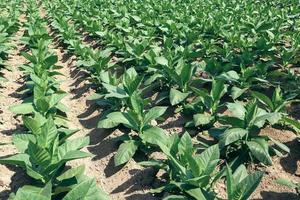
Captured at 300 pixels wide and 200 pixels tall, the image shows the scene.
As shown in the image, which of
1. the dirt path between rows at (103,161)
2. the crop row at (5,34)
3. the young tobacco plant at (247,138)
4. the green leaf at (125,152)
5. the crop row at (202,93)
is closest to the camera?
the crop row at (202,93)

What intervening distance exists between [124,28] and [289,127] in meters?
5.92

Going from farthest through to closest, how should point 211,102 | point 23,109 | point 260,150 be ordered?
point 23,109 < point 211,102 < point 260,150

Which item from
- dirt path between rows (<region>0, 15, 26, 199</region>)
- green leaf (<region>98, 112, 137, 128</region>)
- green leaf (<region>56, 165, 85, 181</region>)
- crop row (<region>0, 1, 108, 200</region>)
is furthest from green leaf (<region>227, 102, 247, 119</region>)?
dirt path between rows (<region>0, 15, 26, 199</region>)

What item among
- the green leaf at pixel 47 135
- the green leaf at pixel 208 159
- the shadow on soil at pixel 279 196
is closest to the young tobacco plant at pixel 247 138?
the shadow on soil at pixel 279 196

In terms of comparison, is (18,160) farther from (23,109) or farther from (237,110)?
(237,110)

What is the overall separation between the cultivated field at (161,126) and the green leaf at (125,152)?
0.01 metres

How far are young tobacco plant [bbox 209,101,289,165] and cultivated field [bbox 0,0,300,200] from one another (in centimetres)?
1

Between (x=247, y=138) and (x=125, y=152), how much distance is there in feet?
4.31

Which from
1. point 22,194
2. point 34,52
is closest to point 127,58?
point 34,52

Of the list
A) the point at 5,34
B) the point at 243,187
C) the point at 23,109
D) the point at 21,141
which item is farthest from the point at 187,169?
the point at 5,34

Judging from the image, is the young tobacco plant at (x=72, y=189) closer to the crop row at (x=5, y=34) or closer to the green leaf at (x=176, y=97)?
the green leaf at (x=176, y=97)

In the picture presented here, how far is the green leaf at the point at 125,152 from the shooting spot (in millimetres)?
4402

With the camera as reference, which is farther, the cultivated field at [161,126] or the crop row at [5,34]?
the crop row at [5,34]

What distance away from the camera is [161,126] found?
17.9 feet
